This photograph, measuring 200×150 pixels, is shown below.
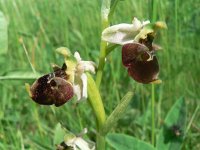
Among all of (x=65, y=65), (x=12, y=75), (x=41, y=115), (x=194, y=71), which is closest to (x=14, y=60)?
(x=41, y=115)

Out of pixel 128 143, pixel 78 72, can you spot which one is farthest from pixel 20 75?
pixel 128 143

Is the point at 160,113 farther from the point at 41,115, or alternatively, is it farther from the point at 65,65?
the point at 65,65

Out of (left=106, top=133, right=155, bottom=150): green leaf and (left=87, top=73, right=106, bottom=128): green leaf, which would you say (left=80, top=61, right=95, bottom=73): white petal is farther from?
(left=106, top=133, right=155, bottom=150): green leaf

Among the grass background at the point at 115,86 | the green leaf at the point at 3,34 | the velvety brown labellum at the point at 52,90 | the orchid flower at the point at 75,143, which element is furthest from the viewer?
the grass background at the point at 115,86

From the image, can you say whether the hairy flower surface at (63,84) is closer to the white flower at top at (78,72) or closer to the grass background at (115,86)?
the white flower at top at (78,72)

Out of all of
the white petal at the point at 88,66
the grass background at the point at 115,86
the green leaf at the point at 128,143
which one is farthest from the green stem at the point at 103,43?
the grass background at the point at 115,86

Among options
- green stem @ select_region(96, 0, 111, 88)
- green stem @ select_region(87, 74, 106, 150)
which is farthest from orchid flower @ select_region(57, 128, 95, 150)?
green stem @ select_region(96, 0, 111, 88)

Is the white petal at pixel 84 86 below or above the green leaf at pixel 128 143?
above

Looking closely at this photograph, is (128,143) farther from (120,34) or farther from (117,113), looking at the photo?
(120,34)
